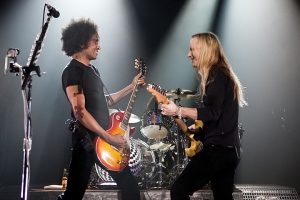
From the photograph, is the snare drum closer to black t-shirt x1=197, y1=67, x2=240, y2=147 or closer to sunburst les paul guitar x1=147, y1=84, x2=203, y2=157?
sunburst les paul guitar x1=147, y1=84, x2=203, y2=157

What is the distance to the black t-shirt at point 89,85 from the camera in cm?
414

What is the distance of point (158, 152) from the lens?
7.80m

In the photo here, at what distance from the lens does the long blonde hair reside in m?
3.95

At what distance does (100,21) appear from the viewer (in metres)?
8.78

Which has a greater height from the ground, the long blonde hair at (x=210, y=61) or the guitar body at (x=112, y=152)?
the long blonde hair at (x=210, y=61)

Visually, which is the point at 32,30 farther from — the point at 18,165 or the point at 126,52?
the point at 18,165

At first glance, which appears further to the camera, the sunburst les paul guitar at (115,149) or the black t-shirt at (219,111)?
the sunburst les paul guitar at (115,149)

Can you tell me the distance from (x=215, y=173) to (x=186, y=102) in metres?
5.51

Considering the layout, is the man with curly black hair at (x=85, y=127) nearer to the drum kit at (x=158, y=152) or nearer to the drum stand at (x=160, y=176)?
the drum kit at (x=158, y=152)

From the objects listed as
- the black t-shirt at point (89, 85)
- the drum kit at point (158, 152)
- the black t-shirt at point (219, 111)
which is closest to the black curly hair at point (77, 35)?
A: the black t-shirt at point (89, 85)

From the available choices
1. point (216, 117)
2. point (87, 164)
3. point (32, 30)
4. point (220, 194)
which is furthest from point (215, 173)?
point (32, 30)

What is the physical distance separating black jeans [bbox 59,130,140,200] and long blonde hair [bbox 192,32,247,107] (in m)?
1.23

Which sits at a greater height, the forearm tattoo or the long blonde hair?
the long blonde hair

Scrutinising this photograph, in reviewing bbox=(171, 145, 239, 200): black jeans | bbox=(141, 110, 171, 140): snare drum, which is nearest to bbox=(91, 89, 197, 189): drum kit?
bbox=(141, 110, 171, 140): snare drum
